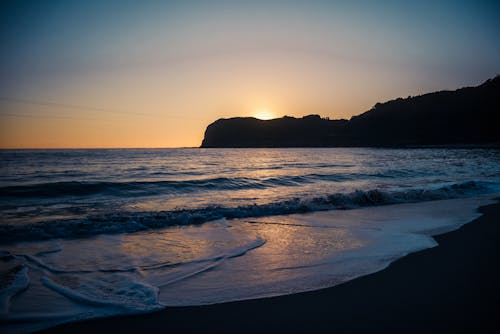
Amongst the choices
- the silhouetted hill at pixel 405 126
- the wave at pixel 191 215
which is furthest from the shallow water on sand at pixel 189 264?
the silhouetted hill at pixel 405 126

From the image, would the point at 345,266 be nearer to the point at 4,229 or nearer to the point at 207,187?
the point at 4,229

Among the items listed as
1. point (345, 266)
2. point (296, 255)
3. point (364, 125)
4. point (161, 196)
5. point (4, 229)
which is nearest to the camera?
point (345, 266)

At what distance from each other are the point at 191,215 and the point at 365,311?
242 inches

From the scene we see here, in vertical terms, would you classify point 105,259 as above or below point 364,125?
below

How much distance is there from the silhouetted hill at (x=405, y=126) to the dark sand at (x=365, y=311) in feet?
353

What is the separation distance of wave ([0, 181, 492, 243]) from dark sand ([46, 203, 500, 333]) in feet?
15.9

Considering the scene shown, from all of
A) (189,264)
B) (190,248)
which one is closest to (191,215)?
(190,248)

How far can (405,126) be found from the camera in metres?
117

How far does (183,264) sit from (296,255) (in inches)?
70.4

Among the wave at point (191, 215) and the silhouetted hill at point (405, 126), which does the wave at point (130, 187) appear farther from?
the silhouetted hill at point (405, 126)

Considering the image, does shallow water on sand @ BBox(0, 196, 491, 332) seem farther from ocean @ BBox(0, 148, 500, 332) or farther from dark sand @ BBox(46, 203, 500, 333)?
dark sand @ BBox(46, 203, 500, 333)

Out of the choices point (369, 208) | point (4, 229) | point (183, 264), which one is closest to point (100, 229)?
point (4, 229)

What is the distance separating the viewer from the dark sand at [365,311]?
269 cm

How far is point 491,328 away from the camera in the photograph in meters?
2.58
